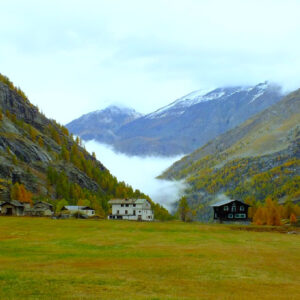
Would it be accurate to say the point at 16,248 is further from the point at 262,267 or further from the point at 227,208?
the point at 227,208

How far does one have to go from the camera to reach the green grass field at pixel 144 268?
95.8 ft

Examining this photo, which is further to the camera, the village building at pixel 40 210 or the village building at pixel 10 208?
the village building at pixel 40 210

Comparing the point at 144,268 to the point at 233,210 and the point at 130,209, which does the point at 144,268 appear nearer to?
the point at 233,210

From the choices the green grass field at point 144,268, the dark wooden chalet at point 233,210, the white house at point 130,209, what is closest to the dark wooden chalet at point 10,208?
the white house at point 130,209

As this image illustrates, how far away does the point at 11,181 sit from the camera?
18650 cm

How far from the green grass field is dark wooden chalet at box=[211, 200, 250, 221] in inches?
3232

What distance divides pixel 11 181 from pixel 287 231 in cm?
13005

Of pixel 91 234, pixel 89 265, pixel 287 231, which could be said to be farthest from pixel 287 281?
pixel 287 231

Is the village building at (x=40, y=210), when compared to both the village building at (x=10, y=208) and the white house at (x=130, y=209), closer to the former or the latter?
the village building at (x=10, y=208)

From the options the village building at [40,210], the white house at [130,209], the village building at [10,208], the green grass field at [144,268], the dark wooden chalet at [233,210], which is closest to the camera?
the green grass field at [144,268]

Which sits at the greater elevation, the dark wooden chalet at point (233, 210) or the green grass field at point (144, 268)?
the dark wooden chalet at point (233, 210)

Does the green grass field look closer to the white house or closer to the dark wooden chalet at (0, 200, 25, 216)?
the dark wooden chalet at (0, 200, 25, 216)

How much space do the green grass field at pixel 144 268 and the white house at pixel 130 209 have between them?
293ft

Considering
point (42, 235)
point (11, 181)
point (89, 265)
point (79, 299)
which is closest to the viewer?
point (79, 299)
